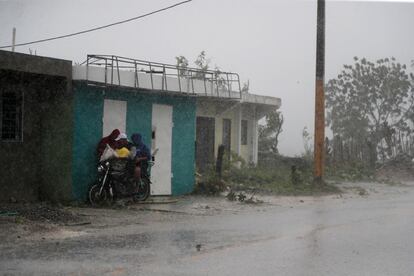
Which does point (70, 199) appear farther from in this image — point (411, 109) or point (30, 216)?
point (411, 109)

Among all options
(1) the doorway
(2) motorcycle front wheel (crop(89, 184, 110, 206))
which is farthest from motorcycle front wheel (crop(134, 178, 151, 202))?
(1) the doorway

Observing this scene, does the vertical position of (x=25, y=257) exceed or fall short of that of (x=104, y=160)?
it falls short

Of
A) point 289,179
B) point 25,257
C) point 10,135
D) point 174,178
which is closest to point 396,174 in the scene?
point 289,179

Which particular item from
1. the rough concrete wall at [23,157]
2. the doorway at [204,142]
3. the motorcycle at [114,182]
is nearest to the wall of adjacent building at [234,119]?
the doorway at [204,142]

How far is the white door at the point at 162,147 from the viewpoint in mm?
16250

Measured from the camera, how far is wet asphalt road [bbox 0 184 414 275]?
7102mm

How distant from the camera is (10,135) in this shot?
1375 cm

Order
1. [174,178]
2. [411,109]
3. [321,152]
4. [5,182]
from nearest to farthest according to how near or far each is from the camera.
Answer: [5,182]
[174,178]
[321,152]
[411,109]

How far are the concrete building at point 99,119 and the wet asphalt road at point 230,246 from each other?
2357mm

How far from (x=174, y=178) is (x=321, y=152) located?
18.8 feet

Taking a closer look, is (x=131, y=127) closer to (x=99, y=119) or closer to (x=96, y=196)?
(x=99, y=119)

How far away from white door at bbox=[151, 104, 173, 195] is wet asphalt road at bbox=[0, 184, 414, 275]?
259 cm

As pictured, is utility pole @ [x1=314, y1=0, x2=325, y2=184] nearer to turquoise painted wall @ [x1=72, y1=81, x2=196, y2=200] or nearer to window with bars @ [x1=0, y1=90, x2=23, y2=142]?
turquoise painted wall @ [x1=72, y1=81, x2=196, y2=200]

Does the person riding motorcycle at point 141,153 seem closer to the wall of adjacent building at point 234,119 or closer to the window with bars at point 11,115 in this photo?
the window with bars at point 11,115
